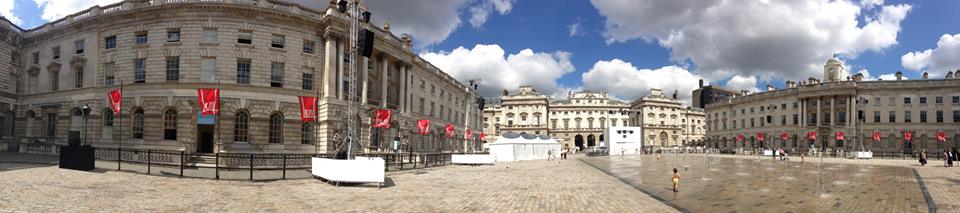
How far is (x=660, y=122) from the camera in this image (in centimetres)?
12694

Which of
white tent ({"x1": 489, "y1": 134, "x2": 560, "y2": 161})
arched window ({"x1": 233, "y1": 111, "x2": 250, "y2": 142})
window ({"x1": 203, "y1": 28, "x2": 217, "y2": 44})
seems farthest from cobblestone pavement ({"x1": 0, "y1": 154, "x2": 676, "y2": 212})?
white tent ({"x1": 489, "y1": 134, "x2": 560, "y2": 161})

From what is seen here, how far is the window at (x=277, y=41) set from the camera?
33.5m

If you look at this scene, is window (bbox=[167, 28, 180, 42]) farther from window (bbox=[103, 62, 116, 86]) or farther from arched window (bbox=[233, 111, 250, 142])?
arched window (bbox=[233, 111, 250, 142])

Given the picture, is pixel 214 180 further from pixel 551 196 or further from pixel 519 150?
pixel 519 150

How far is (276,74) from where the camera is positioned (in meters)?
33.7

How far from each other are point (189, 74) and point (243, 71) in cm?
316

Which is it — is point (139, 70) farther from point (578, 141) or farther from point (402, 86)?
point (578, 141)

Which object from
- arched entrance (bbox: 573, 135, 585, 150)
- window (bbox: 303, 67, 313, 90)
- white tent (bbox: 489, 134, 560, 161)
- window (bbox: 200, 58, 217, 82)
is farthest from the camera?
arched entrance (bbox: 573, 135, 585, 150)

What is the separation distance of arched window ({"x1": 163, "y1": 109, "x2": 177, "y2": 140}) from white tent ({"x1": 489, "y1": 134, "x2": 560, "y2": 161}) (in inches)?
985

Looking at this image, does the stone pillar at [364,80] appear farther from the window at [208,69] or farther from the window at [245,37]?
the window at [208,69]

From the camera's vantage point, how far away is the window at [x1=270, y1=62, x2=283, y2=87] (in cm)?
3341

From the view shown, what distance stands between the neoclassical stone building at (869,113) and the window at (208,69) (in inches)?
3191

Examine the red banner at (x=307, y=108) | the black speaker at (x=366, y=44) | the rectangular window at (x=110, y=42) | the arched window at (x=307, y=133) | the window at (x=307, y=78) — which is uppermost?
the rectangular window at (x=110, y=42)

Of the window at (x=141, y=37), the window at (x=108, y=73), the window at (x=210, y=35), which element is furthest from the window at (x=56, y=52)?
the window at (x=210, y=35)
